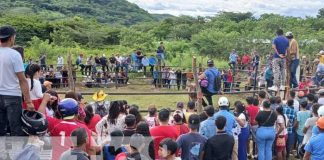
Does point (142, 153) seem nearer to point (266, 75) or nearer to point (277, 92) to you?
point (277, 92)

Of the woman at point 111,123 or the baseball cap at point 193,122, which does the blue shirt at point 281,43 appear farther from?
the woman at point 111,123

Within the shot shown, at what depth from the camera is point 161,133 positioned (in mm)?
6328

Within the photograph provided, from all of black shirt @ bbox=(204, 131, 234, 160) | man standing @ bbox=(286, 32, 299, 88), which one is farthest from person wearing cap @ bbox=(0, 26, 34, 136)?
Answer: man standing @ bbox=(286, 32, 299, 88)

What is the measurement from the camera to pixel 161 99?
59.7ft

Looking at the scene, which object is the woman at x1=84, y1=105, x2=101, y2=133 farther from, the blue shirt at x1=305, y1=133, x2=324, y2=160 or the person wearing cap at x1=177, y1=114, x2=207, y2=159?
the blue shirt at x1=305, y1=133, x2=324, y2=160

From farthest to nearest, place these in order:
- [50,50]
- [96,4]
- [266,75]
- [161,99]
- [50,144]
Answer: [96,4], [50,50], [161,99], [266,75], [50,144]

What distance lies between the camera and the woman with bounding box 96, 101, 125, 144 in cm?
623

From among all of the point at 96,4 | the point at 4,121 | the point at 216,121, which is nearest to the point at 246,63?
the point at 216,121

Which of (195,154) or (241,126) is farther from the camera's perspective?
(241,126)

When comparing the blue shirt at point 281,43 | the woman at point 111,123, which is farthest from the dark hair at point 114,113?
the blue shirt at point 281,43

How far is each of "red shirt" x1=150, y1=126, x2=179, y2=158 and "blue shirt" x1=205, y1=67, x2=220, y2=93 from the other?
14.4 feet

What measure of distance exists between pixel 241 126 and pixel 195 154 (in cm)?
187

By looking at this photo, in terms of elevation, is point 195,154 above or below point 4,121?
below

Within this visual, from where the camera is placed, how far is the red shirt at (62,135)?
4977 mm
